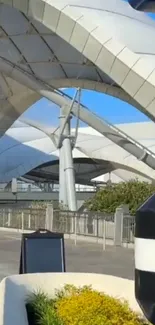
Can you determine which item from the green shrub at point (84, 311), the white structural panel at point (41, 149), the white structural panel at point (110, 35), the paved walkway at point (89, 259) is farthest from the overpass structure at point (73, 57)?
the white structural panel at point (41, 149)

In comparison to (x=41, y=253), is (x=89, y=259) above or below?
below

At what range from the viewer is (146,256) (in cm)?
335

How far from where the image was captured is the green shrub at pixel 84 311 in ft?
16.1

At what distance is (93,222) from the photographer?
25547 millimetres

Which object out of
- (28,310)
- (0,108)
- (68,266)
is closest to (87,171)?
(0,108)

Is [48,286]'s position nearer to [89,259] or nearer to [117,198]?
[89,259]

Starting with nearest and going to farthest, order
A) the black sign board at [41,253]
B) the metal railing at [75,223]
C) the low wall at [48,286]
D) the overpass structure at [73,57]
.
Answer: the low wall at [48,286]
the black sign board at [41,253]
the metal railing at [75,223]
the overpass structure at [73,57]

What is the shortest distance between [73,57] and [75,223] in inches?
673

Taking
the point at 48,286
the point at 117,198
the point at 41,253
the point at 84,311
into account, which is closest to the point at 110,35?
the point at 117,198

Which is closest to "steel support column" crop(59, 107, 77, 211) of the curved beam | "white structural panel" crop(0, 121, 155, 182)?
the curved beam

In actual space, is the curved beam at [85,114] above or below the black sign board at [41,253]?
above

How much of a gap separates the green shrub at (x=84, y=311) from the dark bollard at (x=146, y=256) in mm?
1512

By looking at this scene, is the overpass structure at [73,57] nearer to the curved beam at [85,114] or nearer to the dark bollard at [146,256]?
the curved beam at [85,114]

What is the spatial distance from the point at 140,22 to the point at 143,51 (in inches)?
138
